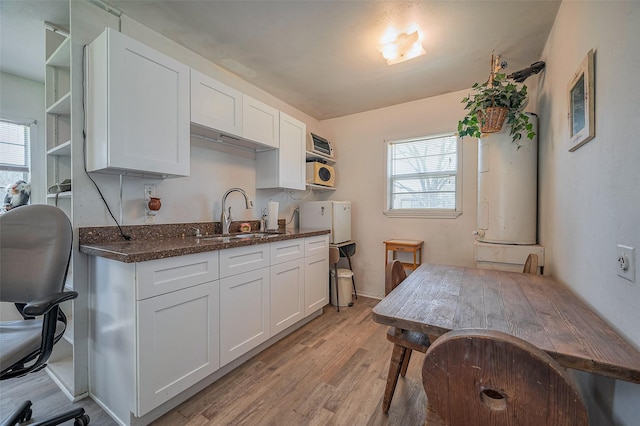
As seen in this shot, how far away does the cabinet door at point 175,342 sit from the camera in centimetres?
135

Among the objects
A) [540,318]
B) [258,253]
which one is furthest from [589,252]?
[258,253]

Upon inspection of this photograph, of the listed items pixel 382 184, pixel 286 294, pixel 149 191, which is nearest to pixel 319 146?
pixel 382 184

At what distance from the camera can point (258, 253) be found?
204cm

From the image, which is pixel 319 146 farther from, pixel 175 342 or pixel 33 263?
pixel 33 263

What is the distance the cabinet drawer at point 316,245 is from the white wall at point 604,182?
1877mm

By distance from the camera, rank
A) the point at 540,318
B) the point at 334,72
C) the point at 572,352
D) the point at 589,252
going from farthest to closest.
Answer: the point at 334,72 → the point at 589,252 → the point at 540,318 → the point at 572,352

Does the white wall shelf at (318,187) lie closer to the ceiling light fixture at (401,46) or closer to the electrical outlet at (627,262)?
the ceiling light fixture at (401,46)

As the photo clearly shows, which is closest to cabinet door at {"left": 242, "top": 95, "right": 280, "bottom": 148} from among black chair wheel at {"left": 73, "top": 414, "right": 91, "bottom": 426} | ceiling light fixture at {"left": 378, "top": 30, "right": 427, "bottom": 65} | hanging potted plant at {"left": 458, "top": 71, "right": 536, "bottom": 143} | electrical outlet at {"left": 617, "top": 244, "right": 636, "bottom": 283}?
ceiling light fixture at {"left": 378, "top": 30, "right": 427, "bottom": 65}

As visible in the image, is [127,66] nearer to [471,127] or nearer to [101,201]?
[101,201]

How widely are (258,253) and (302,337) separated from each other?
971 millimetres

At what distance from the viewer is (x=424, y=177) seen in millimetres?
3279

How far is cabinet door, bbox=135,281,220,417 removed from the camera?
1354 mm

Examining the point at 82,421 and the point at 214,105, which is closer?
the point at 82,421

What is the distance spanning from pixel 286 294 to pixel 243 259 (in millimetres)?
625
